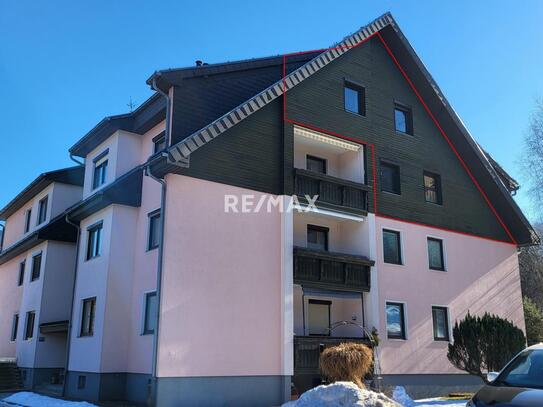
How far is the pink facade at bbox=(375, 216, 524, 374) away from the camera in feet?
66.8

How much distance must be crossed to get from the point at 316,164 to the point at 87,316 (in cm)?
1031

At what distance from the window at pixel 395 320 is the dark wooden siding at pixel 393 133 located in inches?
140

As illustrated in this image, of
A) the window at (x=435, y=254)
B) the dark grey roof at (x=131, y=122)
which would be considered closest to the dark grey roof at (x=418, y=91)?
the dark grey roof at (x=131, y=122)

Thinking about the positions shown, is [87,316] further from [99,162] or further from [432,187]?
[432,187]

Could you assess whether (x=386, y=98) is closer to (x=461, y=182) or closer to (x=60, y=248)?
(x=461, y=182)

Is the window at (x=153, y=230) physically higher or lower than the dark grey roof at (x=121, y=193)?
lower

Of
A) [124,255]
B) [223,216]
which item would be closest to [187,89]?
[223,216]

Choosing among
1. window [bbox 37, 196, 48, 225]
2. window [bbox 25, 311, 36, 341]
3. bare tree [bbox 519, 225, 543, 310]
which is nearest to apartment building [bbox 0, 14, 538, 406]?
window [bbox 25, 311, 36, 341]

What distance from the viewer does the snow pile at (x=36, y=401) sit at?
16109 mm

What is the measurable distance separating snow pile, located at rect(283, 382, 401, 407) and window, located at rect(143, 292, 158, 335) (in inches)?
246

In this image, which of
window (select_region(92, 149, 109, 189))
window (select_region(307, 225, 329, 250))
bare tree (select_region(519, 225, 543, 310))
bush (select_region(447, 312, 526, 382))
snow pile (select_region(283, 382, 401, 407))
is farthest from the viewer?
bare tree (select_region(519, 225, 543, 310))

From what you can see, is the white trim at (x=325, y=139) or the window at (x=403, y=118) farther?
the window at (x=403, y=118)

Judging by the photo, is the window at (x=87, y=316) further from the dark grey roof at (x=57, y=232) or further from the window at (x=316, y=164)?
the window at (x=316, y=164)

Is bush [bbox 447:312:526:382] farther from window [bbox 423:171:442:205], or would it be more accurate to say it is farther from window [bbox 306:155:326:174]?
window [bbox 306:155:326:174]
